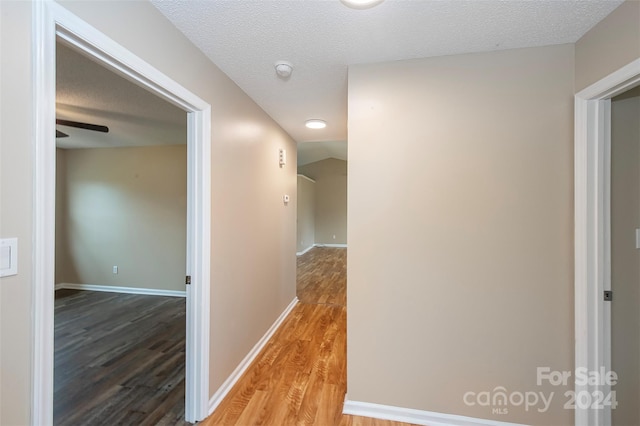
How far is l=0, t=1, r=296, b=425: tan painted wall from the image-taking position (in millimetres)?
794

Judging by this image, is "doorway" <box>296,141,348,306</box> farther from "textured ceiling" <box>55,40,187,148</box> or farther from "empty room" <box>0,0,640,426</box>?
"empty room" <box>0,0,640,426</box>

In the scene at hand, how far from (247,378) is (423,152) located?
7.08 feet

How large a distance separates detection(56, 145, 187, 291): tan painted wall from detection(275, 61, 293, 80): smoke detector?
2.99m

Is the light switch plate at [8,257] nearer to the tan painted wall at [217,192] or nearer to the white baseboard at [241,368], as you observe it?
the tan painted wall at [217,192]

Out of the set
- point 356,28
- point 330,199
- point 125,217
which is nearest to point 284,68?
point 356,28

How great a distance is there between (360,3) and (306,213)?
8289mm

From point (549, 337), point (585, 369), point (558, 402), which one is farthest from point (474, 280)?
point (558, 402)

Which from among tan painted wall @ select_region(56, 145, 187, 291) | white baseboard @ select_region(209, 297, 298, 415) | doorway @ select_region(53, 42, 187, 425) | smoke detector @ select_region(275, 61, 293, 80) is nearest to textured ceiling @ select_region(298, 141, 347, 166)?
tan painted wall @ select_region(56, 145, 187, 291)

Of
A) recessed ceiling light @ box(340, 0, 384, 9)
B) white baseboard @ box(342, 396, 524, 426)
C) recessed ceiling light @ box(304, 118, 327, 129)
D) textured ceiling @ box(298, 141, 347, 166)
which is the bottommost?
white baseboard @ box(342, 396, 524, 426)

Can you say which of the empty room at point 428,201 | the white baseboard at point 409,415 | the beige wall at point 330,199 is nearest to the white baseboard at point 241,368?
the empty room at point 428,201

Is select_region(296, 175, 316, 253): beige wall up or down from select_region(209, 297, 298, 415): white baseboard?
up

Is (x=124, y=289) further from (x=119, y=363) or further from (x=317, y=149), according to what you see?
(x=317, y=149)

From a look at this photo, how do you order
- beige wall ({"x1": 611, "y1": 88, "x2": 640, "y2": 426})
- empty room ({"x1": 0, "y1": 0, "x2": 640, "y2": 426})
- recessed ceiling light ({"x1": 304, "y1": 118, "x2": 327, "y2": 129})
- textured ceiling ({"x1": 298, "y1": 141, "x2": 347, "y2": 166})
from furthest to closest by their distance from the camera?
textured ceiling ({"x1": 298, "y1": 141, "x2": 347, "y2": 166}), recessed ceiling light ({"x1": 304, "y1": 118, "x2": 327, "y2": 129}), beige wall ({"x1": 611, "y1": 88, "x2": 640, "y2": 426}), empty room ({"x1": 0, "y1": 0, "x2": 640, "y2": 426})

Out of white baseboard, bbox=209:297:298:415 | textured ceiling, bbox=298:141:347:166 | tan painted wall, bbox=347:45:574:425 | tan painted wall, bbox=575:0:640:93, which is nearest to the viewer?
tan painted wall, bbox=575:0:640:93
